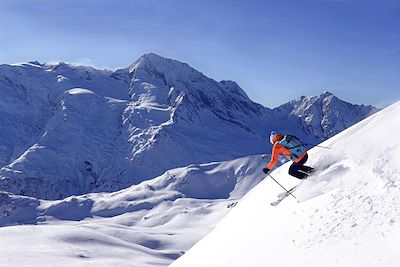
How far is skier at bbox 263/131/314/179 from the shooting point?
18.1 m

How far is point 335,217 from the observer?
45.8ft

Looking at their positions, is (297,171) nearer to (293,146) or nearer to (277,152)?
(293,146)

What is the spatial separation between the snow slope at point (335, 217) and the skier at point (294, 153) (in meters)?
0.55

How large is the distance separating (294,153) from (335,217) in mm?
4622

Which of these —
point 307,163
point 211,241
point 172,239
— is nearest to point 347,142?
point 307,163

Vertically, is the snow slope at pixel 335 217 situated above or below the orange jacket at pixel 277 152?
below

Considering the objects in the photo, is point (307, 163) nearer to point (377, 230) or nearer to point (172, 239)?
point (377, 230)

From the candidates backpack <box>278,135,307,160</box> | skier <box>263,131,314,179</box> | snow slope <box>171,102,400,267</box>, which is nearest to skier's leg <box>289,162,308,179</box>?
skier <box>263,131,314,179</box>

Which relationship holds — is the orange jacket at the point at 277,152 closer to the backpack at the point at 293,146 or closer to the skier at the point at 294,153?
the skier at the point at 294,153

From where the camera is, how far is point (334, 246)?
12859mm

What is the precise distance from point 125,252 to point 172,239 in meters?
50.2

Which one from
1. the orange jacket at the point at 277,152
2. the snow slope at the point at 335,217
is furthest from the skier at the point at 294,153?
the snow slope at the point at 335,217

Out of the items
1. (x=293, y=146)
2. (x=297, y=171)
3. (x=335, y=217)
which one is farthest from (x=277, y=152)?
(x=335, y=217)

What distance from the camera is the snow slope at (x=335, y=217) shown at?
40.6ft
